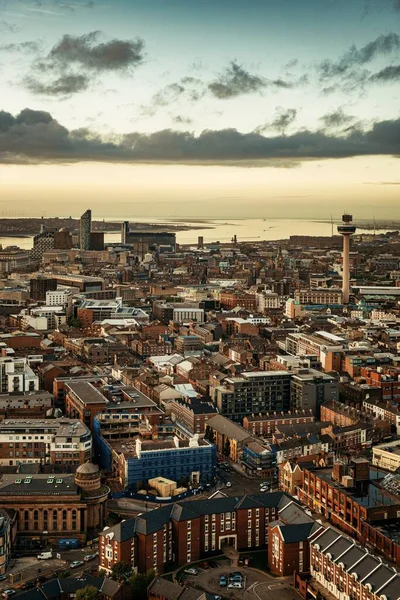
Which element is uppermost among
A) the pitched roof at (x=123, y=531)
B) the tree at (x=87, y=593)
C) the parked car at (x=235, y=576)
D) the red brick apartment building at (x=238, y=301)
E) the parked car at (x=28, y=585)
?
the red brick apartment building at (x=238, y=301)

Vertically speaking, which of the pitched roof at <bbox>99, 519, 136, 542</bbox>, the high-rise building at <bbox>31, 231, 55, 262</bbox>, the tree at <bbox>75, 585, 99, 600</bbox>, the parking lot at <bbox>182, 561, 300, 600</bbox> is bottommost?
the parking lot at <bbox>182, 561, 300, 600</bbox>

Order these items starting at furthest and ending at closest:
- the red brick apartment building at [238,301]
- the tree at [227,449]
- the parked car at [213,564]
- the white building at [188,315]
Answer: the red brick apartment building at [238,301], the white building at [188,315], the tree at [227,449], the parked car at [213,564]

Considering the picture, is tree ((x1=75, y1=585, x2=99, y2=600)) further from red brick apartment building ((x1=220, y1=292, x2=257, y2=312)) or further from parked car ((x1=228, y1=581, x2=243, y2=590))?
red brick apartment building ((x1=220, y1=292, x2=257, y2=312))

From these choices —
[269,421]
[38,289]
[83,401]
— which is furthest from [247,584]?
[38,289]

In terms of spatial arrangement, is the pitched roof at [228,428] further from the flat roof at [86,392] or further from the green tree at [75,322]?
the green tree at [75,322]

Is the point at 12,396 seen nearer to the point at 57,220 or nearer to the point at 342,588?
the point at 342,588

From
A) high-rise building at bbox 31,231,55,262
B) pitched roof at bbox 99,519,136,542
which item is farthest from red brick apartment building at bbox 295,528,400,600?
high-rise building at bbox 31,231,55,262

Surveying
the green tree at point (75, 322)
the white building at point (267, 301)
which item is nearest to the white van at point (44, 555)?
the green tree at point (75, 322)
